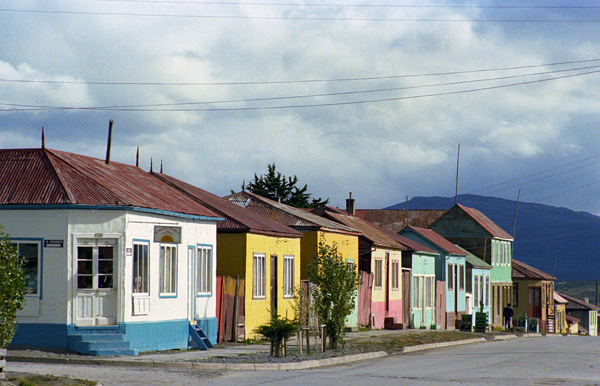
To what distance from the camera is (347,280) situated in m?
24.5

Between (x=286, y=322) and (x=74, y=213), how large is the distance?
5842mm

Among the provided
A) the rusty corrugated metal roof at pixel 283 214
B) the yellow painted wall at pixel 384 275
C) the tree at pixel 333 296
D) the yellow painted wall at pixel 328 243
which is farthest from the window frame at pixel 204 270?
the yellow painted wall at pixel 384 275

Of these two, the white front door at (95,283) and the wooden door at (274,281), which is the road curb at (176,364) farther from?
the wooden door at (274,281)

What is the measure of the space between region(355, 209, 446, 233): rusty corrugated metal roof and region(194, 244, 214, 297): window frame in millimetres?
46142

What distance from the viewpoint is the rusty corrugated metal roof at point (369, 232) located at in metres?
41.3

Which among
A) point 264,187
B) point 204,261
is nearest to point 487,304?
point 264,187

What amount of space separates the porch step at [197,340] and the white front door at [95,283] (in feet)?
11.7

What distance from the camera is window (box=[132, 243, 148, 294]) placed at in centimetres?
2288

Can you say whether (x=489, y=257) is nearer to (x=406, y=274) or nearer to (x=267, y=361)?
(x=406, y=274)

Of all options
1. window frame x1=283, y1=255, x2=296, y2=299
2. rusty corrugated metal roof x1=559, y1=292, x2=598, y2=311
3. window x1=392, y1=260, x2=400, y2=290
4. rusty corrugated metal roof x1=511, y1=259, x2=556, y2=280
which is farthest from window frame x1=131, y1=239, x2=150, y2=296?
rusty corrugated metal roof x1=559, y1=292, x2=598, y2=311

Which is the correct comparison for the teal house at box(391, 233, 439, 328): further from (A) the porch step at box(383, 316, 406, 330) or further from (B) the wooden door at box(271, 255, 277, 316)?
(B) the wooden door at box(271, 255, 277, 316)

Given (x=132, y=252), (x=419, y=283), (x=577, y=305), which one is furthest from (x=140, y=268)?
(x=577, y=305)

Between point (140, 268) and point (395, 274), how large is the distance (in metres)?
23.5

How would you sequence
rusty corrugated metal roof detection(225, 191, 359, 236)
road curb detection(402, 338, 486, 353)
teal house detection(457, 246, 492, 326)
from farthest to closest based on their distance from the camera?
teal house detection(457, 246, 492, 326) → rusty corrugated metal roof detection(225, 191, 359, 236) → road curb detection(402, 338, 486, 353)
